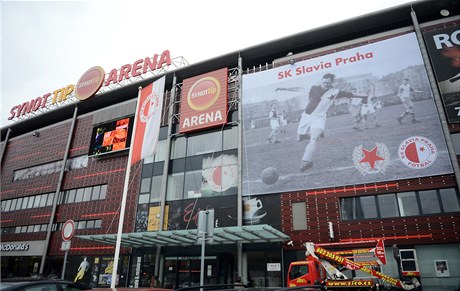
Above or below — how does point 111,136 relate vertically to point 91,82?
below

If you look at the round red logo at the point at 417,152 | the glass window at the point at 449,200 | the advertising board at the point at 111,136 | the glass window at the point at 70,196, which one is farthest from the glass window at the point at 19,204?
the glass window at the point at 449,200

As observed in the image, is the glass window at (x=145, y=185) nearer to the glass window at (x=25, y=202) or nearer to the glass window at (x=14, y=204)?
Answer: the glass window at (x=25, y=202)

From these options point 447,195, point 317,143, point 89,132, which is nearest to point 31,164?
point 89,132

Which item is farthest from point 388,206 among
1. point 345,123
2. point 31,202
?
point 31,202

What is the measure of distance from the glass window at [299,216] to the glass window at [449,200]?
7.47m

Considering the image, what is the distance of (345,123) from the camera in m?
20.7

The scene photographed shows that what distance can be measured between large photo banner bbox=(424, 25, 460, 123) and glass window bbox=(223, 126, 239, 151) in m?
13.4

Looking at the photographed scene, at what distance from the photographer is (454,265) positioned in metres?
16.2

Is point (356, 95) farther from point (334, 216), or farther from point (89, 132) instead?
point (89, 132)

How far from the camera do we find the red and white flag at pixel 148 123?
16.6 m

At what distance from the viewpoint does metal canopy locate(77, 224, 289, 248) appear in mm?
17920

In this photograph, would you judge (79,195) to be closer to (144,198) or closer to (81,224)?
(81,224)

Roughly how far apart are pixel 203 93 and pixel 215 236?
12.2 meters

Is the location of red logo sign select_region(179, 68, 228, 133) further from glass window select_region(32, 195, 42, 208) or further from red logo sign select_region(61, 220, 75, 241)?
glass window select_region(32, 195, 42, 208)
